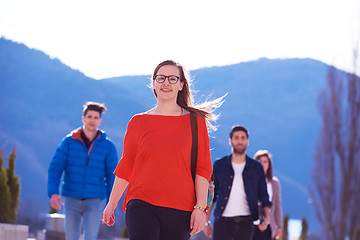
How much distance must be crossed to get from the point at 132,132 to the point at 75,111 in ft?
123

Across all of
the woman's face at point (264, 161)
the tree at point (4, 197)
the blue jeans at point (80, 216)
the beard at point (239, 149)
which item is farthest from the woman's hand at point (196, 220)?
the tree at point (4, 197)

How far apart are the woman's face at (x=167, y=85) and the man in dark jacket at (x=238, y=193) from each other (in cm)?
311

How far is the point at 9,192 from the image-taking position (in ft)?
36.2

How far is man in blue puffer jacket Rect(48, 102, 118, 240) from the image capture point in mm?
6137

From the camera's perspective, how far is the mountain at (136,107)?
37125mm

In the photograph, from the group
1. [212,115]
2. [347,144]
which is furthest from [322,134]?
[212,115]

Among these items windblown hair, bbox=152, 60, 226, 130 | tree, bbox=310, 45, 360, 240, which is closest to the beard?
→ windblown hair, bbox=152, 60, 226, 130

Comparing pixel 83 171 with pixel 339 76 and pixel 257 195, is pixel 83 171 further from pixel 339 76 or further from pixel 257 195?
pixel 339 76

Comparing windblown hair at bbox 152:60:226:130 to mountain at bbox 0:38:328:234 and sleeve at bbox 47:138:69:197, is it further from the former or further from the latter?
mountain at bbox 0:38:328:234

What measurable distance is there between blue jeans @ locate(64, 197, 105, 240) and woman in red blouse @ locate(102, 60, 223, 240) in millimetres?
2760

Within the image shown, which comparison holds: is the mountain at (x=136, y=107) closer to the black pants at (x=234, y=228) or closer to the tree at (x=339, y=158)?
the tree at (x=339, y=158)


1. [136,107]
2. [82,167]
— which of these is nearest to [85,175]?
[82,167]

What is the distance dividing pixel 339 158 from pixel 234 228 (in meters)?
17.3

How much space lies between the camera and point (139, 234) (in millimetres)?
3174
